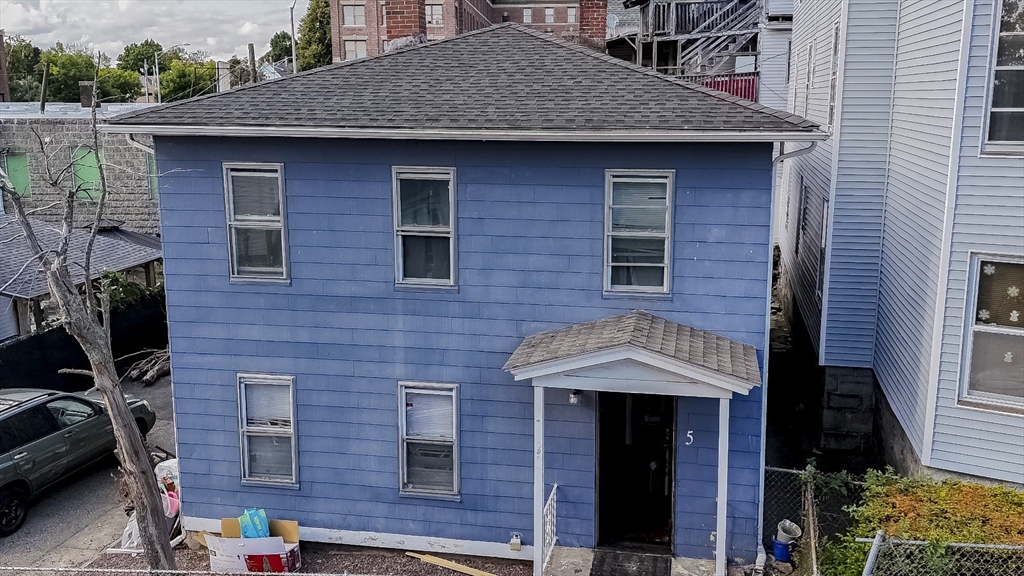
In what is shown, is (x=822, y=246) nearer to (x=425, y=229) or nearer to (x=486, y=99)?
(x=486, y=99)

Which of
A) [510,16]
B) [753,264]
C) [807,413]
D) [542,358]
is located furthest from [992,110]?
[510,16]

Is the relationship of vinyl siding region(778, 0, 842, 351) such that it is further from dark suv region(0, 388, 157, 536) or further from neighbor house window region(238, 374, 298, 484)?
dark suv region(0, 388, 157, 536)

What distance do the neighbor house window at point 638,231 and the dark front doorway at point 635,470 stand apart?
1506 millimetres

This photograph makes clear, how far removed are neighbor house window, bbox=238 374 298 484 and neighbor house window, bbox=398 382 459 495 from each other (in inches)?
54.3

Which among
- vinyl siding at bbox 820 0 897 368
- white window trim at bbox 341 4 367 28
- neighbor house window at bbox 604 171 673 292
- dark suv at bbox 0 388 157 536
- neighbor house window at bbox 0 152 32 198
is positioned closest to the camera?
neighbor house window at bbox 604 171 673 292

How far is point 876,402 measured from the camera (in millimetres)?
12852

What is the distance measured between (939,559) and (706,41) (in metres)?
30.3

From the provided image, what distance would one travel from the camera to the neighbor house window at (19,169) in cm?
2375

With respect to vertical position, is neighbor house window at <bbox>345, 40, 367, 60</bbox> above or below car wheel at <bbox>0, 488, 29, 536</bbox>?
above

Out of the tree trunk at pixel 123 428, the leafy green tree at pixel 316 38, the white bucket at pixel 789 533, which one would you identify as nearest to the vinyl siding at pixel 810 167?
the white bucket at pixel 789 533

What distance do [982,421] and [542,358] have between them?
464 cm

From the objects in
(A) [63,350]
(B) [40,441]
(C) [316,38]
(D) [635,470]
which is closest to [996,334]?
(D) [635,470]

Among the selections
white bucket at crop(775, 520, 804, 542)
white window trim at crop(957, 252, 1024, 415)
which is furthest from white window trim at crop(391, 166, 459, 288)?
white window trim at crop(957, 252, 1024, 415)

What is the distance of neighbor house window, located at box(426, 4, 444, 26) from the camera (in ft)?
180
